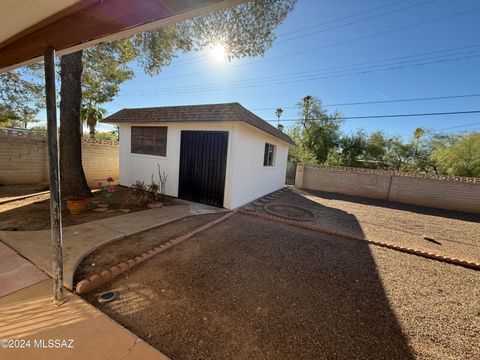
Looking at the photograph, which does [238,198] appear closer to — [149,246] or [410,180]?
[149,246]

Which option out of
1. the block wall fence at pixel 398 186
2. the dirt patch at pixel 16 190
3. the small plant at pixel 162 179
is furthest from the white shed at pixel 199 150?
the block wall fence at pixel 398 186

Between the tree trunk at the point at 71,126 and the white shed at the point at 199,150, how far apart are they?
1.78 m

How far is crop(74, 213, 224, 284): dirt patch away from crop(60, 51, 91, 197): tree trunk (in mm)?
4054

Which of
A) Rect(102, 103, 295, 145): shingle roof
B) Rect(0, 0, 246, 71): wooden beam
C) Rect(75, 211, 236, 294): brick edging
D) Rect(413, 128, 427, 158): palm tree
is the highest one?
Rect(413, 128, 427, 158): palm tree

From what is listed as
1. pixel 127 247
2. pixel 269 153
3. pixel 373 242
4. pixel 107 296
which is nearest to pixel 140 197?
pixel 127 247

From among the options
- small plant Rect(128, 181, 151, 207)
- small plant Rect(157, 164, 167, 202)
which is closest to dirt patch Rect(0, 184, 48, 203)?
small plant Rect(128, 181, 151, 207)

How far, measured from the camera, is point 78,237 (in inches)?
136

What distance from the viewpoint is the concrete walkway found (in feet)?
8.85

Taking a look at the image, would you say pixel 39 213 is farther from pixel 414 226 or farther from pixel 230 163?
pixel 414 226

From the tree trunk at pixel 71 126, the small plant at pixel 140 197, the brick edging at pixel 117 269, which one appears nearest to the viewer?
the brick edging at pixel 117 269

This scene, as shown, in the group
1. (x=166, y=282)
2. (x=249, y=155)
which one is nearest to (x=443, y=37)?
(x=249, y=155)

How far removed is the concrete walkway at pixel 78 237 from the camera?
2.70 metres

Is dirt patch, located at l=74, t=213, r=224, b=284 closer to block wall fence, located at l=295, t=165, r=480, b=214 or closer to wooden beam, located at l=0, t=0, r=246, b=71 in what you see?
wooden beam, located at l=0, t=0, r=246, b=71

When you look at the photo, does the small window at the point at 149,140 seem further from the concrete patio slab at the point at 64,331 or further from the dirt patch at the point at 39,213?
the concrete patio slab at the point at 64,331
